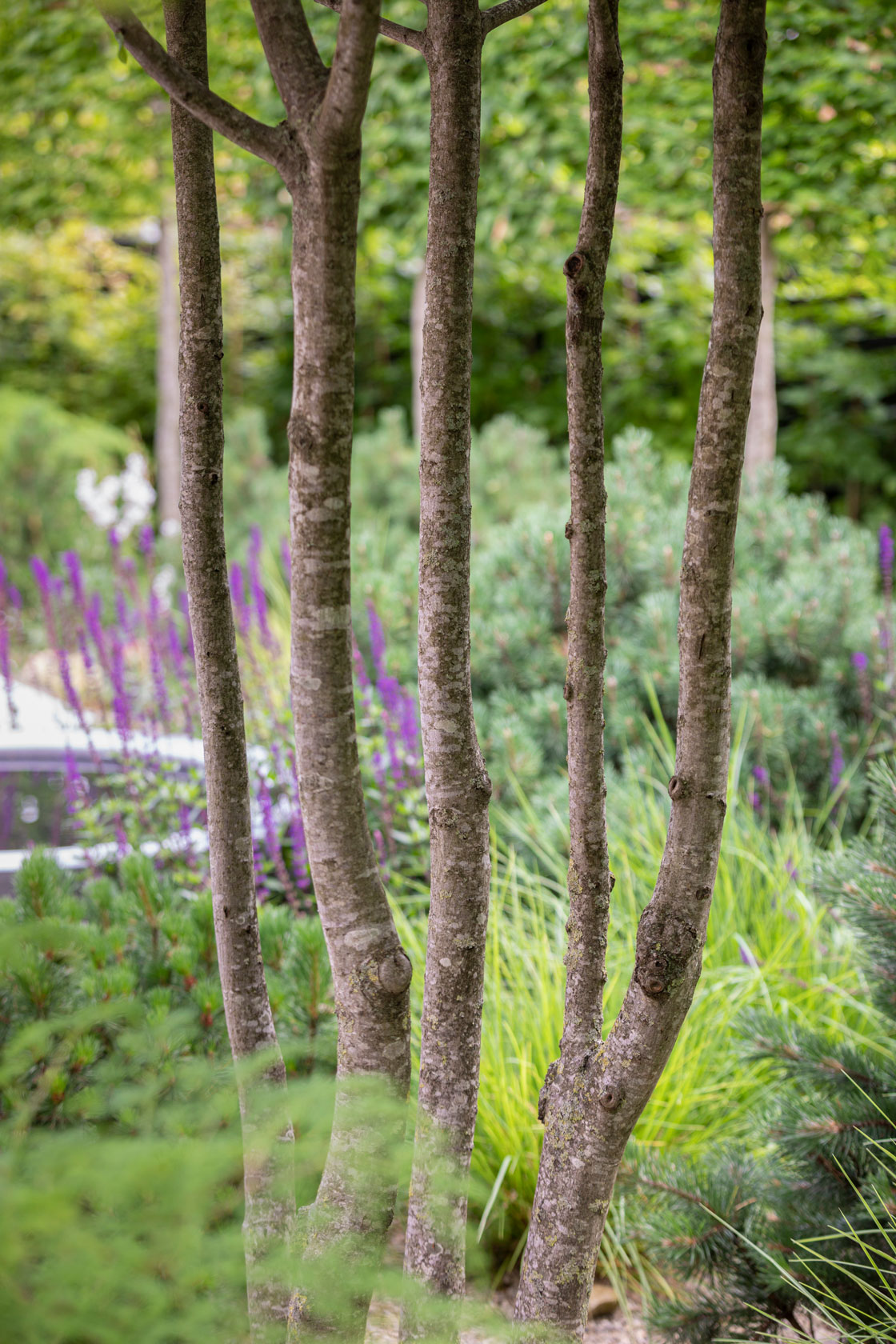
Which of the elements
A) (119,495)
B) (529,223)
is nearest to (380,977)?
(529,223)

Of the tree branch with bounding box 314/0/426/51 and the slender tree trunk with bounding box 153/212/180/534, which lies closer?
the tree branch with bounding box 314/0/426/51

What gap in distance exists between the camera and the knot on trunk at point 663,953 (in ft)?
3.90

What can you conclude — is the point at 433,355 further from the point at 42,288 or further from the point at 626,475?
the point at 42,288

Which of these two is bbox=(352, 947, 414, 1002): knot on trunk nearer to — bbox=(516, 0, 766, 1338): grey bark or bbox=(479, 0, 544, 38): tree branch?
bbox=(516, 0, 766, 1338): grey bark

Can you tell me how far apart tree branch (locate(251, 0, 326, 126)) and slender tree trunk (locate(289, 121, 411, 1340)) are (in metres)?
0.09

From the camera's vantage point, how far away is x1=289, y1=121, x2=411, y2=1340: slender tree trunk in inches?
41.0

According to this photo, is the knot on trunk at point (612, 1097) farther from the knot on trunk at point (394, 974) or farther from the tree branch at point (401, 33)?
the tree branch at point (401, 33)

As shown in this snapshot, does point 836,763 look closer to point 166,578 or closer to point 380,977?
point 380,977

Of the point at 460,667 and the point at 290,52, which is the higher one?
the point at 290,52

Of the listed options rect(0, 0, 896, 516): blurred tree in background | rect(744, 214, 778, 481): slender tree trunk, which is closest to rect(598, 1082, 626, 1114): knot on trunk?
rect(0, 0, 896, 516): blurred tree in background

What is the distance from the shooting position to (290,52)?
1.08m

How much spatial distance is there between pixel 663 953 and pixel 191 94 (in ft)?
3.51

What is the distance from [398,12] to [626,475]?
266 centimetres

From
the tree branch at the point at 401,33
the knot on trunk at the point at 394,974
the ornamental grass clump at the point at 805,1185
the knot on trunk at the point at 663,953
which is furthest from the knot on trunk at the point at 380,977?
the tree branch at the point at 401,33
